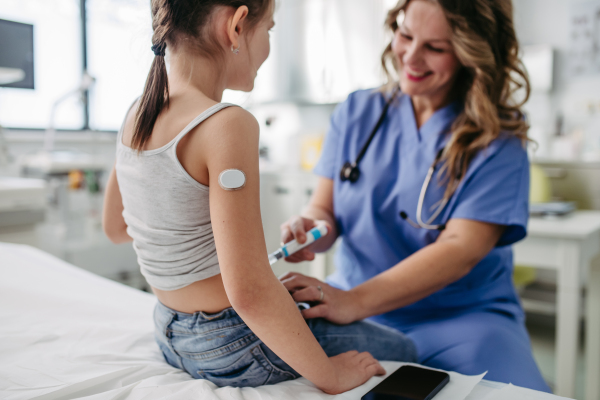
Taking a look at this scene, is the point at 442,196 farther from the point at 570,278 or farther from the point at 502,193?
the point at 570,278

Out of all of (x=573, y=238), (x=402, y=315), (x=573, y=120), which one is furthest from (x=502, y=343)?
(x=573, y=120)

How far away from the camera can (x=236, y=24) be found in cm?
64

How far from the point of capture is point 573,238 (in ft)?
5.14

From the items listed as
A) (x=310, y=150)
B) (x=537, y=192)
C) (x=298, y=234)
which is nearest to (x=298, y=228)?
(x=298, y=234)

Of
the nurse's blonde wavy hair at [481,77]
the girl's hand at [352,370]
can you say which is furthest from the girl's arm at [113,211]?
the nurse's blonde wavy hair at [481,77]

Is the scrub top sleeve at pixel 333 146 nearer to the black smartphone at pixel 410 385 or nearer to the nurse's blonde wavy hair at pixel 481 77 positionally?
the nurse's blonde wavy hair at pixel 481 77

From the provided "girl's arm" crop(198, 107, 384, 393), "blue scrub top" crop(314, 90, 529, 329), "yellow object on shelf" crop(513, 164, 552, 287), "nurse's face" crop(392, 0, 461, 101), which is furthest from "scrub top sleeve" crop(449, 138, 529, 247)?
"yellow object on shelf" crop(513, 164, 552, 287)

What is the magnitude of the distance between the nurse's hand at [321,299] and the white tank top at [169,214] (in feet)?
0.51

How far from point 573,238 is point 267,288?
55.2 inches

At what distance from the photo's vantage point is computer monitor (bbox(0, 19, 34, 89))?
93.9 inches

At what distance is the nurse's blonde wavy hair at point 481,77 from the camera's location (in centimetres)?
100

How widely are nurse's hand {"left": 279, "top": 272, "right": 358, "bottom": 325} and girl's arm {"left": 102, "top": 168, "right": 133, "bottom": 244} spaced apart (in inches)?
12.3

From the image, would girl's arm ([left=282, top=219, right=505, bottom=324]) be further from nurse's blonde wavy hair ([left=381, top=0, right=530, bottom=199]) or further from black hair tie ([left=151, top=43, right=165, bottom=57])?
black hair tie ([left=151, top=43, right=165, bottom=57])

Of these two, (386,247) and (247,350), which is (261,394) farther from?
(386,247)
